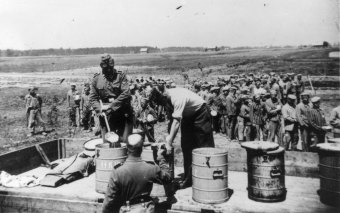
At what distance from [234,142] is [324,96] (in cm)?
1326

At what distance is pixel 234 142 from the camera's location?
1373 cm

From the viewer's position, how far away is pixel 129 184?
442 centimetres

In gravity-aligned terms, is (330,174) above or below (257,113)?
above

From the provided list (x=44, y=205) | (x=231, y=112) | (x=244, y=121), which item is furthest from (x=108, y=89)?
(x=231, y=112)

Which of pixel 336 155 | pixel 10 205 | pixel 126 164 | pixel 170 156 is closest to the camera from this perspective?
pixel 126 164

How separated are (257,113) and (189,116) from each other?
6483 mm

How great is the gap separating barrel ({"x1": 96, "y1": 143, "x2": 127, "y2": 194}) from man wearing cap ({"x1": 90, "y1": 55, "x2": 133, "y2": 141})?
1340 millimetres

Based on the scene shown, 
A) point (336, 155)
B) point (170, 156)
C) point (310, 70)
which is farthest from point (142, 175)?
point (310, 70)

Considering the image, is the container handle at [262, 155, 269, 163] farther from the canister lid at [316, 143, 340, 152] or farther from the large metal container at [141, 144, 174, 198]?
the large metal container at [141, 144, 174, 198]

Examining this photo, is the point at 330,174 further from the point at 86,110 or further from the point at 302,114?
the point at 86,110

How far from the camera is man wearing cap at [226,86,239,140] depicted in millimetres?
13797

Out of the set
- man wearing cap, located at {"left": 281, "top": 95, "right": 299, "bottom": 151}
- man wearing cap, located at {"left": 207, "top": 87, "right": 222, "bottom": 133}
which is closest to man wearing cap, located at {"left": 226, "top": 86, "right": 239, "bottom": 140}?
man wearing cap, located at {"left": 207, "top": 87, "right": 222, "bottom": 133}

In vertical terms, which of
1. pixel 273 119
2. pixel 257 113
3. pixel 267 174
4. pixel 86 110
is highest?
pixel 267 174

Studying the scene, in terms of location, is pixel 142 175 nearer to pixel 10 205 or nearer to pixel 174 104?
pixel 174 104
